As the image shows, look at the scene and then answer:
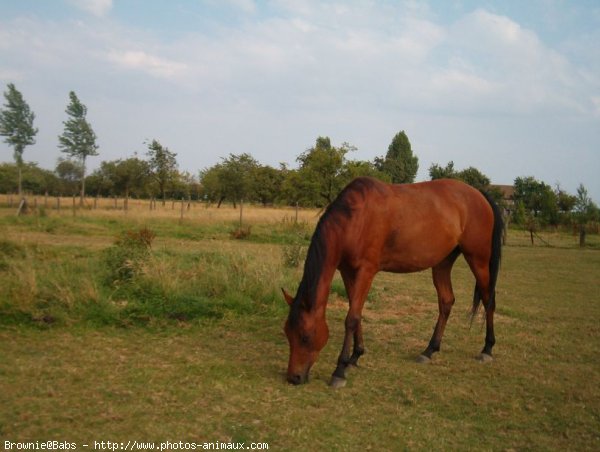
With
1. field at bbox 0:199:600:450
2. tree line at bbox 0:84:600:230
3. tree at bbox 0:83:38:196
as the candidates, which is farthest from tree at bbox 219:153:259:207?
field at bbox 0:199:600:450

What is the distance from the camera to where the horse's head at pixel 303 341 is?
4.14 m

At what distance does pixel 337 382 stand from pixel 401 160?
164 feet

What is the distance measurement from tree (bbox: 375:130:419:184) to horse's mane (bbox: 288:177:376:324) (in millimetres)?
46009

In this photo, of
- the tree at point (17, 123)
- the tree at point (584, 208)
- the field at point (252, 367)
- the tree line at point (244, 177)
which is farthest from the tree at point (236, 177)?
the field at point (252, 367)

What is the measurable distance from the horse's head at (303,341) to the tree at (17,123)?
35.3m

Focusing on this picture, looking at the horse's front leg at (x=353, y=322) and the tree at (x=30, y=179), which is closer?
the horse's front leg at (x=353, y=322)

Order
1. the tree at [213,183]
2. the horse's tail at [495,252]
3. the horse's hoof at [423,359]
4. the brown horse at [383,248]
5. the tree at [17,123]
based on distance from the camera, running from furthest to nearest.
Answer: the tree at [213,183]
the tree at [17,123]
the horse's tail at [495,252]
the horse's hoof at [423,359]
the brown horse at [383,248]

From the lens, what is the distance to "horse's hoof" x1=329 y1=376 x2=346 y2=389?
4.12m

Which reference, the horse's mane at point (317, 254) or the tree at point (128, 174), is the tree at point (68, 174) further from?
the horse's mane at point (317, 254)

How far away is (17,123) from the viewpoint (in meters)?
33.5

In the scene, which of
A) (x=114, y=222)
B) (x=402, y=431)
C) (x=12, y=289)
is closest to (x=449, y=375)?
(x=402, y=431)

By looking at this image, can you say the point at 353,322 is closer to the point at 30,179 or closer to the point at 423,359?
the point at 423,359

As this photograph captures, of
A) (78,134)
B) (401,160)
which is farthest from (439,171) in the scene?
(78,134)

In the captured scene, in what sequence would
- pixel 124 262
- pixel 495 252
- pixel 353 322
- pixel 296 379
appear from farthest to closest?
1. pixel 124 262
2. pixel 495 252
3. pixel 353 322
4. pixel 296 379
